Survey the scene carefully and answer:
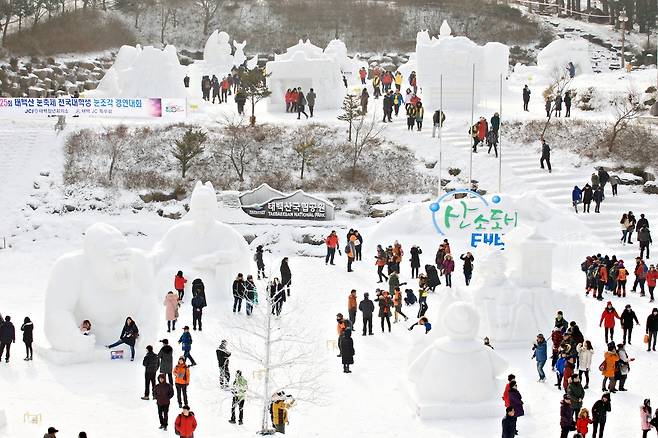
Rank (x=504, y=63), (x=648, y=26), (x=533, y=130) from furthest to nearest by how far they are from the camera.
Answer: (x=648, y=26), (x=504, y=63), (x=533, y=130)

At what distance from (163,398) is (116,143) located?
24687 mm

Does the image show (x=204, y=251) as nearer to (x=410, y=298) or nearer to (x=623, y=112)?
(x=410, y=298)

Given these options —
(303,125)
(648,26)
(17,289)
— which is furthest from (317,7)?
(17,289)

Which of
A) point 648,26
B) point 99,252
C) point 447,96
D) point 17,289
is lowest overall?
point 17,289

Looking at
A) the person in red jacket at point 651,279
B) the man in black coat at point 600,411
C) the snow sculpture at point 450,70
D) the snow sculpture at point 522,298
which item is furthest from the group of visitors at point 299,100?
the man in black coat at point 600,411

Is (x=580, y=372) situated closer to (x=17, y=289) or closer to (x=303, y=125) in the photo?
(x=17, y=289)

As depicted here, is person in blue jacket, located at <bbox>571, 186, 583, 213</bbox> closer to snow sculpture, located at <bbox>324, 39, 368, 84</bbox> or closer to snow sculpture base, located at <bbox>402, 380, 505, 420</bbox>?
snow sculpture base, located at <bbox>402, 380, 505, 420</bbox>

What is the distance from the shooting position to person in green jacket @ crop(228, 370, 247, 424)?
53.5 ft

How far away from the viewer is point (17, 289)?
92.6 ft

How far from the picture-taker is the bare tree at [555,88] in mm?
41350

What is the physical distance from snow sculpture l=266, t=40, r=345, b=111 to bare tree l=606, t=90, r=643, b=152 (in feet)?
35.5

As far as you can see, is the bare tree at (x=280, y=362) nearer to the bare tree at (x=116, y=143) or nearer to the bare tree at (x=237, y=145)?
the bare tree at (x=237, y=145)

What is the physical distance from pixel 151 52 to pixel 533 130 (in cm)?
1550

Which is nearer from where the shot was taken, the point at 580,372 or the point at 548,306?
the point at 580,372
